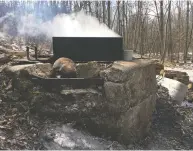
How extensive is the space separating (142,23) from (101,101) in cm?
1911

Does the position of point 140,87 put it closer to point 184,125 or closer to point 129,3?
point 184,125

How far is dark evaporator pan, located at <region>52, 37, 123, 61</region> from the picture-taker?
21.0ft

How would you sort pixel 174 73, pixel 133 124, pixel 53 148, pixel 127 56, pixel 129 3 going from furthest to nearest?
pixel 129 3
pixel 174 73
pixel 127 56
pixel 133 124
pixel 53 148

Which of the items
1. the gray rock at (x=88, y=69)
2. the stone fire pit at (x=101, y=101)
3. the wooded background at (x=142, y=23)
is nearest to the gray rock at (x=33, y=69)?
the stone fire pit at (x=101, y=101)

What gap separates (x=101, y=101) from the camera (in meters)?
4.92

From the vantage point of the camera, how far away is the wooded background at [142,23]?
73.9ft

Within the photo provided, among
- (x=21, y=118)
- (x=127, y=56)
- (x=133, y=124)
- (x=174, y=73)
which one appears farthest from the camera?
(x=174, y=73)

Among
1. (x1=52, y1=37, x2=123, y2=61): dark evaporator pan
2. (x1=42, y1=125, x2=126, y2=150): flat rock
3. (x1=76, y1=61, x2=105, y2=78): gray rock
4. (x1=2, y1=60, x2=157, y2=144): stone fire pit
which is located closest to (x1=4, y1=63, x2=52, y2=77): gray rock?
(x1=2, y1=60, x2=157, y2=144): stone fire pit

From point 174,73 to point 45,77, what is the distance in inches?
222

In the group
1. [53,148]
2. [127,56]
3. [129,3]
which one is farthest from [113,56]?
[129,3]

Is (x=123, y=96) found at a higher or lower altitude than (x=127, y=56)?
lower

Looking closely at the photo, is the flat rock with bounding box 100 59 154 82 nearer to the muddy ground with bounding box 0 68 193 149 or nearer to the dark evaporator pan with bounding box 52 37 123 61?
the muddy ground with bounding box 0 68 193 149

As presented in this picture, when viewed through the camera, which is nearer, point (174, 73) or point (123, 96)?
point (123, 96)

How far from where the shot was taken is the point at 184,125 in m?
6.46
